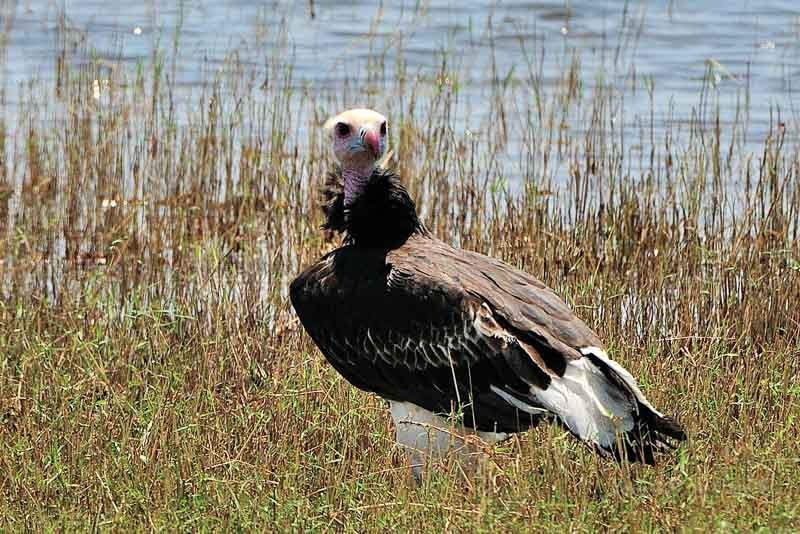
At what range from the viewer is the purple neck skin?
5758mm

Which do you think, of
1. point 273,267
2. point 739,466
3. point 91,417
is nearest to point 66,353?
point 91,417

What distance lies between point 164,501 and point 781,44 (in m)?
9.51

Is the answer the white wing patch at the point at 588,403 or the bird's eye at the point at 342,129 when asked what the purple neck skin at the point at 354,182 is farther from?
the white wing patch at the point at 588,403

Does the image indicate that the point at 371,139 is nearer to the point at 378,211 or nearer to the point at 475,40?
the point at 378,211

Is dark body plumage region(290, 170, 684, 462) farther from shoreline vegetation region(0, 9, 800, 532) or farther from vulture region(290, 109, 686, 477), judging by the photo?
shoreline vegetation region(0, 9, 800, 532)

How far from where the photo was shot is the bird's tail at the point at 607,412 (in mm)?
5031

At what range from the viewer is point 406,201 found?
576 cm

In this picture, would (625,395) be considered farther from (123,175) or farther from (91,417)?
(123,175)

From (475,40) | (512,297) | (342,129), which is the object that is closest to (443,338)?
(512,297)

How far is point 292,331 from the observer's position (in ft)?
23.9

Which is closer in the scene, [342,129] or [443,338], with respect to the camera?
[443,338]

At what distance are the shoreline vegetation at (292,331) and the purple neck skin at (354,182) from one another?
2.93 ft

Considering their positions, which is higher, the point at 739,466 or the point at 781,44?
the point at 781,44

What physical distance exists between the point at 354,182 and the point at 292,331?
168cm
